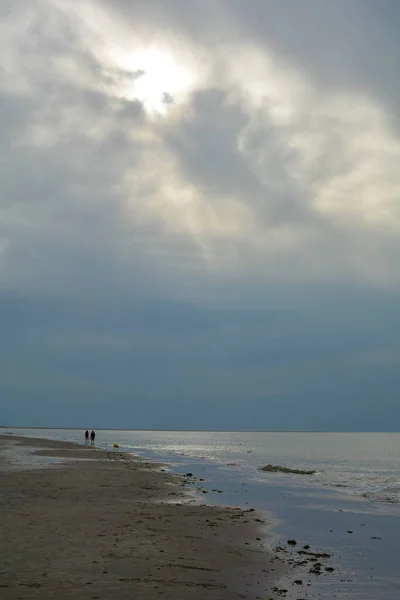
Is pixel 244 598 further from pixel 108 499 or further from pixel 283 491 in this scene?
pixel 283 491

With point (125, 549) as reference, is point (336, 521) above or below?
below

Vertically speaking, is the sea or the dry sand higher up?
the dry sand

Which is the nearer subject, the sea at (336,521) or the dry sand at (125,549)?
the dry sand at (125,549)

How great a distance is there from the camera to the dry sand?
10.9 meters

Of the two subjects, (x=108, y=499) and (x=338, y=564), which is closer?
(x=338, y=564)

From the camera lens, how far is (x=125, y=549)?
14.2m

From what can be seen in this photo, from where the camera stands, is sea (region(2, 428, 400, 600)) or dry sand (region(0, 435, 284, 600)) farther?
sea (region(2, 428, 400, 600))

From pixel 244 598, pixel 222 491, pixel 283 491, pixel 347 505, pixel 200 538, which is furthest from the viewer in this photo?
pixel 283 491

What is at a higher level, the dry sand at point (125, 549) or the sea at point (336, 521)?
the dry sand at point (125, 549)

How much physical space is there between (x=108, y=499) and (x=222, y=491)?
951cm

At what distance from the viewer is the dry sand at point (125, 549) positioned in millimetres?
10922

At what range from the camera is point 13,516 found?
1789cm

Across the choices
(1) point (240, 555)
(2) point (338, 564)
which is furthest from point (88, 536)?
(2) point (338, 564)

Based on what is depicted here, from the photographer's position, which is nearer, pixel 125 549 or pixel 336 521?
pixel 125 549
